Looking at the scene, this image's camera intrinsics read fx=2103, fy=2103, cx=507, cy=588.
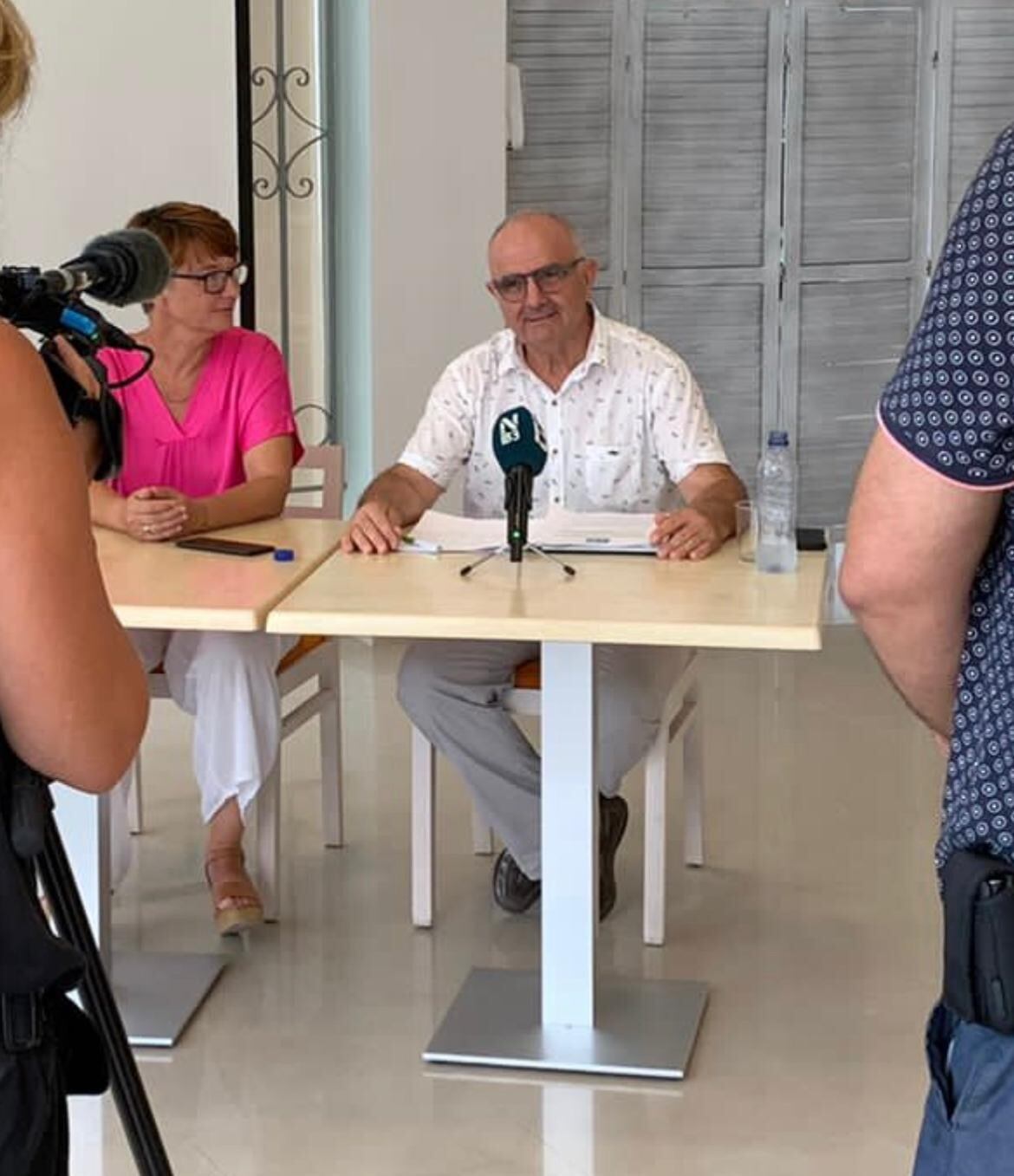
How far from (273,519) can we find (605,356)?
0.68 m

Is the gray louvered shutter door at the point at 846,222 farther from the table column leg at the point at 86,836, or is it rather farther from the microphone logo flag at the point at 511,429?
the table column leg at the point at 86,836

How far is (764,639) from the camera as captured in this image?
2.90 meters

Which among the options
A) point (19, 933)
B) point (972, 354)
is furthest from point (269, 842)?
point (972, 354)

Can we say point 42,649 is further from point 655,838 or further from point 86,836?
point 655,838

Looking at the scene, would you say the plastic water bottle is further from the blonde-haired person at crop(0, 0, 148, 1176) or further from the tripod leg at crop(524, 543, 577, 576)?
the blonde-haired person at crop(0, 0, 148, 1176)

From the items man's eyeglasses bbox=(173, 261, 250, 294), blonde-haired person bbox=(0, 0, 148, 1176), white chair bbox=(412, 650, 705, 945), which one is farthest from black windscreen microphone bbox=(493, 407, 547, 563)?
blonde-haired person bbox=(0, 0, 148, 1176)

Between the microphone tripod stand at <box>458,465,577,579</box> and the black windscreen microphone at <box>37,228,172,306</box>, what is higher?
the black windscreen microphone at <box>37,228,172,306</box>

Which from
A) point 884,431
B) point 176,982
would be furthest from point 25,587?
point 176,982

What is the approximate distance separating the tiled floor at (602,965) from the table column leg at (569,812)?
21 centimetres

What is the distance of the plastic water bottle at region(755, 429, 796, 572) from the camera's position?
3.30 m

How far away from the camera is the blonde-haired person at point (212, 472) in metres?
3.65

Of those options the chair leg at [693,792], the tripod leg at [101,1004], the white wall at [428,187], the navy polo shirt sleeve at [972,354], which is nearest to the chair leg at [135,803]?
the chair leg at [693,792]


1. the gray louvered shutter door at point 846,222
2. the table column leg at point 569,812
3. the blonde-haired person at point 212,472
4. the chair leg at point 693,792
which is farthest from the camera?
the gray louvered shutter door at point 846,222

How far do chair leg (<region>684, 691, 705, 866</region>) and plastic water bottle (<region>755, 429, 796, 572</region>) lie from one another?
74 centimetres
